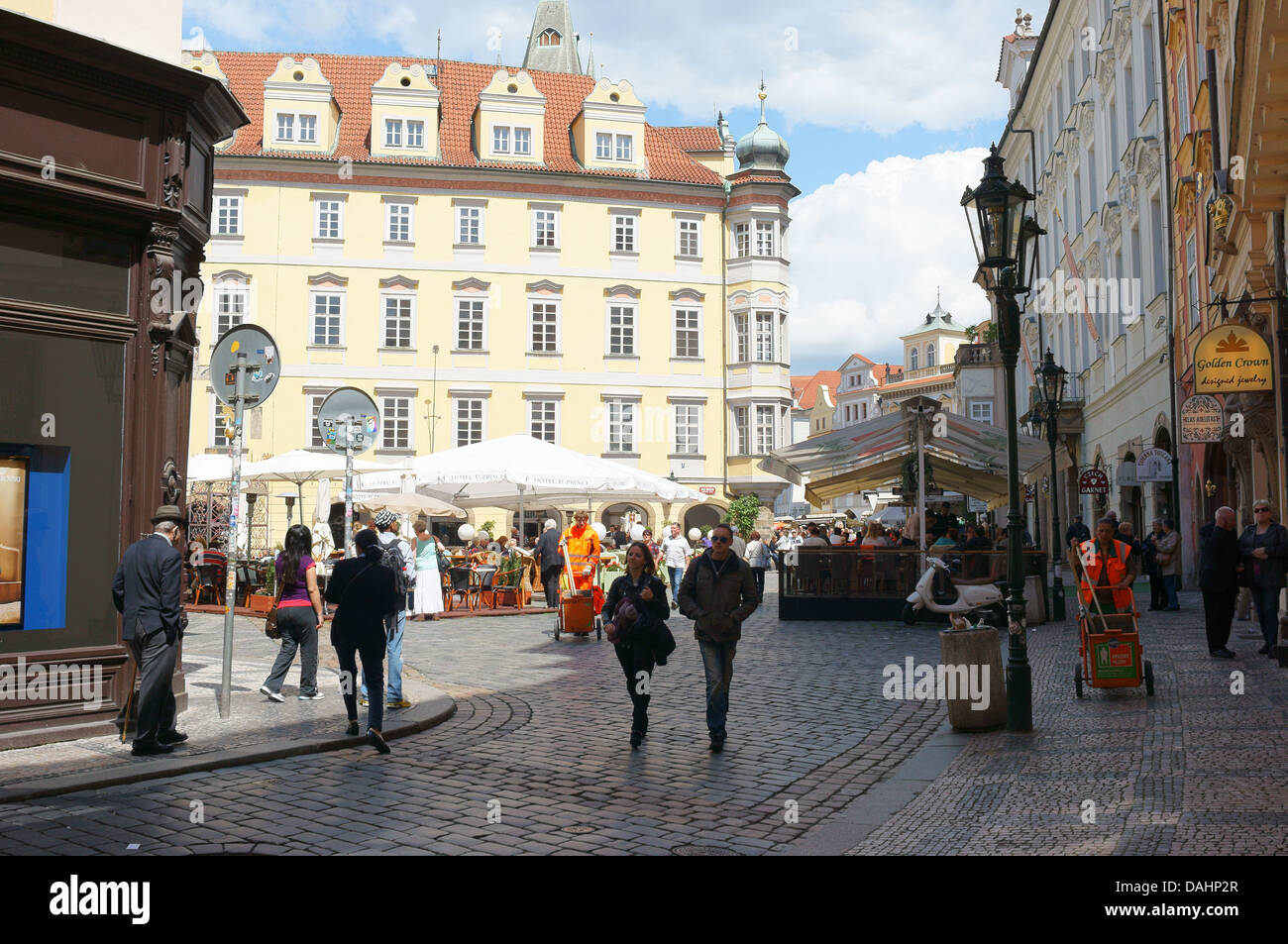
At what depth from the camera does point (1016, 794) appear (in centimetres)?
743

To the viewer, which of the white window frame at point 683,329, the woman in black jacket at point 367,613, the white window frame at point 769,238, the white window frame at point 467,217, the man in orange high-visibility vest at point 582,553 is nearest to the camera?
the woman in black jacket at point 367,613

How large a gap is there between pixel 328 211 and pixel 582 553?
30866mm

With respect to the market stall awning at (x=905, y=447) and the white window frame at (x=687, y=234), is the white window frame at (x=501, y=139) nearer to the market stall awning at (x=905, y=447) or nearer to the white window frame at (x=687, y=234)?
the white window frame at (x=687, y=234)

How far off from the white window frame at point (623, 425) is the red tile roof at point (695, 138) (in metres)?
13.5

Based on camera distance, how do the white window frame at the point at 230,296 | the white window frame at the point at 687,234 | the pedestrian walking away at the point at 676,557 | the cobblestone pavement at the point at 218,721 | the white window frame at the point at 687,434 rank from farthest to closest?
the white window frame at the point at 687,234 < the white window frame at the point at 687,434 < the white window frame at the point at 230,296 < the pedestrian walking away at the point at 676,557 < the cobblestone pavement at the point at 218,721

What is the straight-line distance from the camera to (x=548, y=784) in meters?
7.98

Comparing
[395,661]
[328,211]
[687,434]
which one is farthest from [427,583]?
[328,211]

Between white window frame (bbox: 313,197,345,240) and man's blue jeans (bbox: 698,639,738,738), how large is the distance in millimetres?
39419

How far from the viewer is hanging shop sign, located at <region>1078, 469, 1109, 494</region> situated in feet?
83.6

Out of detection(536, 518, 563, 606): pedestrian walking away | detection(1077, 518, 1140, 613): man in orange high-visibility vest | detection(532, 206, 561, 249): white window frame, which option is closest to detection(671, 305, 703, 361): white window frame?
detection(532, 206, 561, 249): white window frame

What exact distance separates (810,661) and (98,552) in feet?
28.4

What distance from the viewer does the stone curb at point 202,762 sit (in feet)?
24.9

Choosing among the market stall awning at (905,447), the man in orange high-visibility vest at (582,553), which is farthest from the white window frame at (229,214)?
the man in orange high-visibility vest at (582,553)
